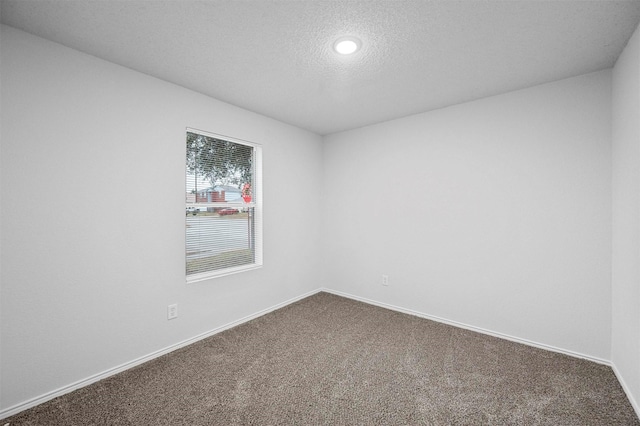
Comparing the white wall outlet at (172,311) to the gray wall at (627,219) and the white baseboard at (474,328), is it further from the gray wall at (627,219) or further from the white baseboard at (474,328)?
the gray wall at (627,219)

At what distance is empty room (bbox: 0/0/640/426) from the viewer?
5.64 ft

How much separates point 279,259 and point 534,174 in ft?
9.42

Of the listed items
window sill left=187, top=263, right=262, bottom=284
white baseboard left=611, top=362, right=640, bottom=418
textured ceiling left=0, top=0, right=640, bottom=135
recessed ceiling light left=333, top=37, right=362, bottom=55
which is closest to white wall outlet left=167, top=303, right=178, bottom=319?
window sill left=187, top=263, right=262, bottom=284

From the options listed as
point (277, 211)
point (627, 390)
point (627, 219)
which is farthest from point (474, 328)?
point (277, 211)

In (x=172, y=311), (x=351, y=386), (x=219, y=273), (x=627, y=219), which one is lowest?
(x=351, y=386)

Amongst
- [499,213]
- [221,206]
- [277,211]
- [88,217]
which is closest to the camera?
[88,217]

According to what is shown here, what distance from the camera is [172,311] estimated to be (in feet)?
8.24

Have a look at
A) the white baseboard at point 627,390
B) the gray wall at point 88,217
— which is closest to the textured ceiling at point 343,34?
the gray wall at point 88,217

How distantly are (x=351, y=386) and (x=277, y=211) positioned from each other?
215 cm

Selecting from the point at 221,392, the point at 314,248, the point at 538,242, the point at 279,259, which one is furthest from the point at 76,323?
the point at 538,242

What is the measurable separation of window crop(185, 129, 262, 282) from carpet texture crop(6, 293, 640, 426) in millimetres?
800

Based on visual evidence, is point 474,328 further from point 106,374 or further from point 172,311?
point 106,374

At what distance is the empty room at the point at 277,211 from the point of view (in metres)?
1.72

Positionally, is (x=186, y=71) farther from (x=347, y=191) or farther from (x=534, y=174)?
(x=534, y=174)
